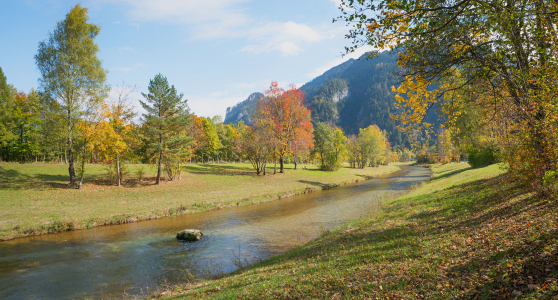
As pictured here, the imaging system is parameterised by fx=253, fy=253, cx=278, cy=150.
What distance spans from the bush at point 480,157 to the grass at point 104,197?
20.8 m

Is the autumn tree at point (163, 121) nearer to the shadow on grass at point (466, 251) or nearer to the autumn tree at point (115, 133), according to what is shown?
the autumn tree at point (115, 133)

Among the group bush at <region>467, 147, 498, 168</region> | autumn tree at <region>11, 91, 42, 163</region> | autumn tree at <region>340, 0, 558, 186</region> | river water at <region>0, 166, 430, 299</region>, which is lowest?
river water at <region>0, 166, 430, 299</region>

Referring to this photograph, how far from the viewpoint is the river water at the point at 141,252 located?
9.83m

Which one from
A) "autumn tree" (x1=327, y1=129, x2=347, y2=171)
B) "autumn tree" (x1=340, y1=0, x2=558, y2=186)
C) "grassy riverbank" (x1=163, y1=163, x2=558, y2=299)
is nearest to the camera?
"grassy riverbank" (x1=163, y1=163, x2=558, y2=299)

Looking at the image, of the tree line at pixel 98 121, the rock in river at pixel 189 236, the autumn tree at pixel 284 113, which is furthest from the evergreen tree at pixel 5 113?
the rock in river at pixel 189 236

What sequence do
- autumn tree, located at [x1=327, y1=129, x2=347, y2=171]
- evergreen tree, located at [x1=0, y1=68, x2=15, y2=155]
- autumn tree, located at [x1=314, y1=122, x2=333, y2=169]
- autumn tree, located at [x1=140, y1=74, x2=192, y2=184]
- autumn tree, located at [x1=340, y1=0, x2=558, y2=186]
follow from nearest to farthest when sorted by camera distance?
1. autumn tree, located at [x1=340, y1=0, x2=558, y2=186]
2. autumn tree, located at [x1=140, y1=74, x2=192, y2=184]
3. evergreen tree, located at [x1=0, y1=68, x2=15, y2=155]
4. autumn tree, located at [x1=327, y1=129, x2=347, y2=171]
5. autumn tree, located at [x1=314, y1=122, x2=333, y2=169]

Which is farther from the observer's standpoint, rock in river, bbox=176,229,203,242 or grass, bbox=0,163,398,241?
grass, bbox=0,163,398,241

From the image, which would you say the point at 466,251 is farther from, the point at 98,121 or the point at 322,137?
the point at 322,137

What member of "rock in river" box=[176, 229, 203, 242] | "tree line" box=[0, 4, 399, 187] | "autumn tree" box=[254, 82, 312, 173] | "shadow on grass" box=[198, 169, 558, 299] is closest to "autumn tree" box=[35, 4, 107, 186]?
"tree line" box=[0, 4, 399, 187]

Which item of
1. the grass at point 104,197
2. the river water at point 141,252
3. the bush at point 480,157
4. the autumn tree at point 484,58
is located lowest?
the river water at point 141,252

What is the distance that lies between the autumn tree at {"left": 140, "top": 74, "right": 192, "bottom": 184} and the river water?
13.7 meters

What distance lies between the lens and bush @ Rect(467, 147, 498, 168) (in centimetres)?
3378

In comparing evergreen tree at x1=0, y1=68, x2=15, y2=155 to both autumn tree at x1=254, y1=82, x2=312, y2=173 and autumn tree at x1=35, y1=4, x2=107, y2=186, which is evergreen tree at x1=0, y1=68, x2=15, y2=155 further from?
autumn tree at x1=254, y1=82, x2=312, y2=173

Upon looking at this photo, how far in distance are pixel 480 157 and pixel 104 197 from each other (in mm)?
46171
